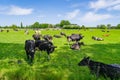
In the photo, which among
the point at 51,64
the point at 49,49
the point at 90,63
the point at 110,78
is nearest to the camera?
Answer: the point at 110,78

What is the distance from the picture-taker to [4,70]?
13.2 m

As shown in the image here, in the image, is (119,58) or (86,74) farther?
(119,58)

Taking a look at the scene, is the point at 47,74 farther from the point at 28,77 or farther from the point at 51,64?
the point at 51,64

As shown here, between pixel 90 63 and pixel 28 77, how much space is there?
3577mm

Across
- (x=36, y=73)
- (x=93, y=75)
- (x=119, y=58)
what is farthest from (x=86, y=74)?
(x=119, y=58)

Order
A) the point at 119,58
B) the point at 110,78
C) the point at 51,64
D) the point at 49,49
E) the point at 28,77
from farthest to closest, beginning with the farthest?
the point at 119,58 < the point at 49,49 < the point at 51,64 < the point at 28,77 < the point at 110,78

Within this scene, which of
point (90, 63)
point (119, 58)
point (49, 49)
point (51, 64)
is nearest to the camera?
point (90, 63)

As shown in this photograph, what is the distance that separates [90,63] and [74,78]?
71.4 inches

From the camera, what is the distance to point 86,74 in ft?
40.0

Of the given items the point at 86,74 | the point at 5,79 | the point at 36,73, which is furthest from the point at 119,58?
the point at 5,79

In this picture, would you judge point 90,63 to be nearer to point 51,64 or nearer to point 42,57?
point 51,64

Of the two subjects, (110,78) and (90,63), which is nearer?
(110,78)

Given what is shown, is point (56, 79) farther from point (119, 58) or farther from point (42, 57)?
point (119, 58)

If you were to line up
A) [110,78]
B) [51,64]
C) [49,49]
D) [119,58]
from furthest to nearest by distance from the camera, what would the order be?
[119,58] → [49,49] → [51,64] → [110,78]
